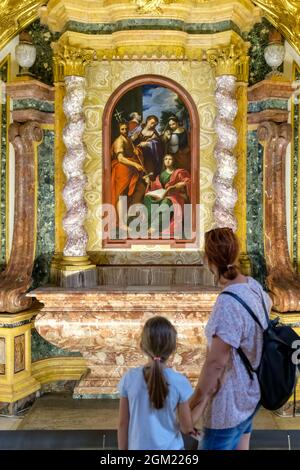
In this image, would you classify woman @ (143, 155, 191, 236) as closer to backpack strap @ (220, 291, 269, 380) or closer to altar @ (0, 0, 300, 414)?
altar @ (0, 0, 300, 414)

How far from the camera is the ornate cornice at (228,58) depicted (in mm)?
5672

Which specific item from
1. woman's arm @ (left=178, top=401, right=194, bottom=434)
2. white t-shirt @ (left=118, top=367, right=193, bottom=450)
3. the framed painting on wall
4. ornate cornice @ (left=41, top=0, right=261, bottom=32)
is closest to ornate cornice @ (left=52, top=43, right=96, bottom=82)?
ornate cornice @ (left=41, top=0, right=261, bottom=32)

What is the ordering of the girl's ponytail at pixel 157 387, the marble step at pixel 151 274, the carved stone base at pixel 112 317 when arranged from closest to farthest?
the girl's ponytail at pixel 157 387 < the carved stone base at pixel 112 317 < the marble step at pixel 151 274

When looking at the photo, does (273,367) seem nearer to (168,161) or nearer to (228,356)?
(228,356)

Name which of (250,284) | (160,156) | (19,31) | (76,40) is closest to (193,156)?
(160,156)

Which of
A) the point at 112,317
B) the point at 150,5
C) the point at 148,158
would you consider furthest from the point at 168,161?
the point at 112,317

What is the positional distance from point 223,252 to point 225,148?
3.48 meters

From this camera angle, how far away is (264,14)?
5.89 meters

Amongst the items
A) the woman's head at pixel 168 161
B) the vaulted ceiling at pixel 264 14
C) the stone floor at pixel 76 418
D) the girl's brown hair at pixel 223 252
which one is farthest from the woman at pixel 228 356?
the vaulted ceiling at pixel 264 14

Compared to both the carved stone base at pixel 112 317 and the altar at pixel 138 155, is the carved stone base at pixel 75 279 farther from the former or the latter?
the carved stone base at pixel 112 317

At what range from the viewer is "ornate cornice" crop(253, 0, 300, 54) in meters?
5.62

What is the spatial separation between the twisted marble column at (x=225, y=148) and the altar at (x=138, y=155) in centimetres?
1

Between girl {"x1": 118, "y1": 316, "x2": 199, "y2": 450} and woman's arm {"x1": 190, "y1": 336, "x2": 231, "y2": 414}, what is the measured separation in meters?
0.04

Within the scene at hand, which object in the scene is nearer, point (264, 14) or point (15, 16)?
point (15, 16)
